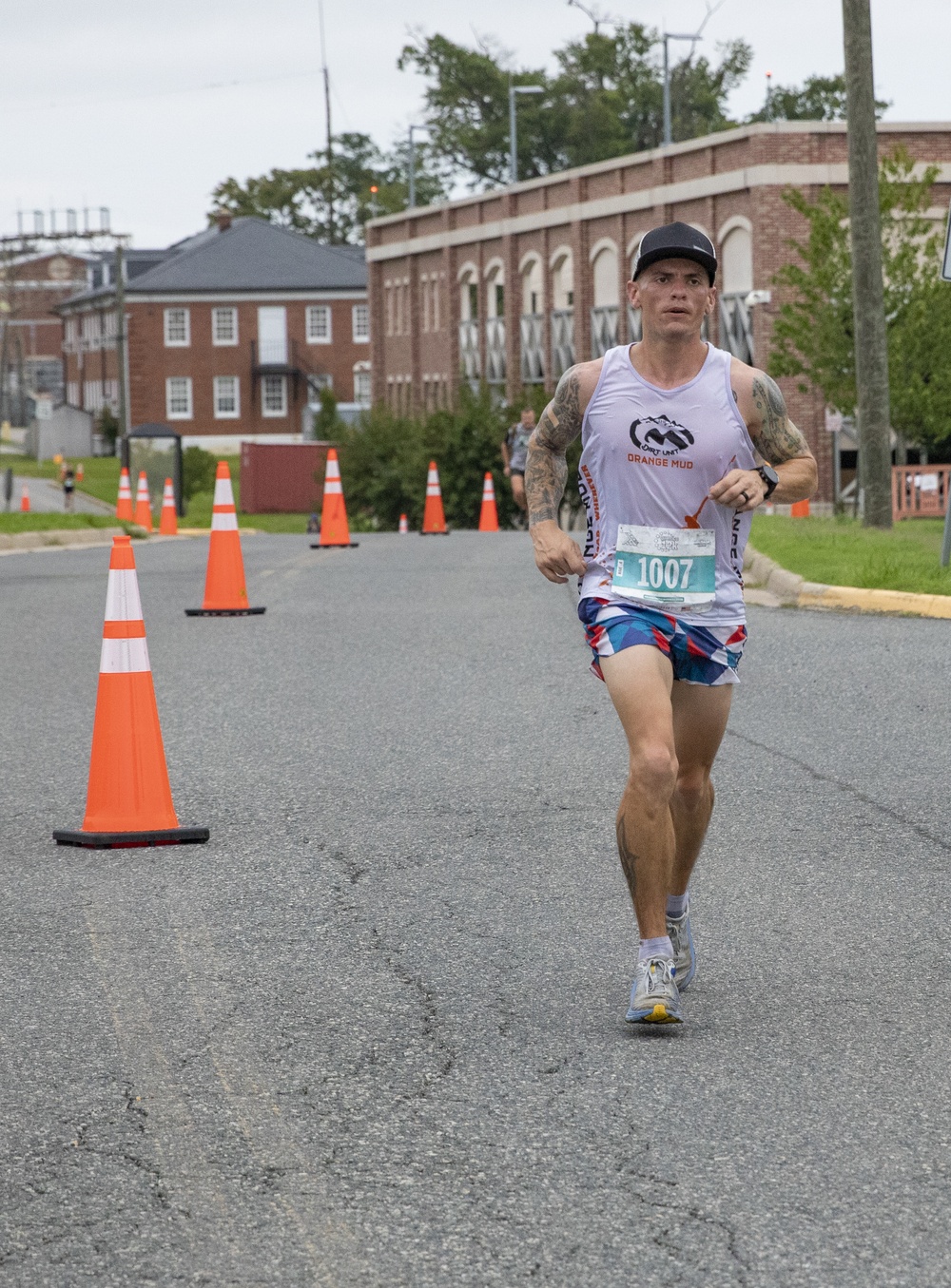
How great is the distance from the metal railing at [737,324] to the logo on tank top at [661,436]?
41462 mm

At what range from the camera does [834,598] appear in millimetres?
15648

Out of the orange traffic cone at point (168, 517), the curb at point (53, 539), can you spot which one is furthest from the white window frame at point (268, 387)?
the curb at point (53, 539)

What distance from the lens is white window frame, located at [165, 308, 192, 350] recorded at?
8850 centimetres

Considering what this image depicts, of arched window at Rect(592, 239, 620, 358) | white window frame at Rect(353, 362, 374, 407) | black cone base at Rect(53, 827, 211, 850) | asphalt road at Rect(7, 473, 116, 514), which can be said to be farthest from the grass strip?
white window frame at Rect(353, 362, 374, 407)

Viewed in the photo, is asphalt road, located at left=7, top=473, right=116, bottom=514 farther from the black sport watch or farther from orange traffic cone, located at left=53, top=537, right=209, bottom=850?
the black sport watch

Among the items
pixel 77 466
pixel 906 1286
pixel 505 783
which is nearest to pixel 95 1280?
pixel 906 1286

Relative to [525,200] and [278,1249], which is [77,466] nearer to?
[525,200]

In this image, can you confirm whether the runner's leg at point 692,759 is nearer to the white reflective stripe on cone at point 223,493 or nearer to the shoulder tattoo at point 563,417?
the shoulder tattoo at point 563,417

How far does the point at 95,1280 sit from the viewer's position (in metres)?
3.52

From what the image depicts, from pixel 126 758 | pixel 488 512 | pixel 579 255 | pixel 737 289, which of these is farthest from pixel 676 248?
pixel 579 255

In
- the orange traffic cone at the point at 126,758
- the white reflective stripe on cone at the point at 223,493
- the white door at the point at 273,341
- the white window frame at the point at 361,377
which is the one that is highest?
the white door at the point at 273,341

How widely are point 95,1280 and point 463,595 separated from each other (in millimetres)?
13950

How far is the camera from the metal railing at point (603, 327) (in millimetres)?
→ 53281

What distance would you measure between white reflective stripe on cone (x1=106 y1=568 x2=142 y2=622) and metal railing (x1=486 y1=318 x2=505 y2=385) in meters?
53.1
